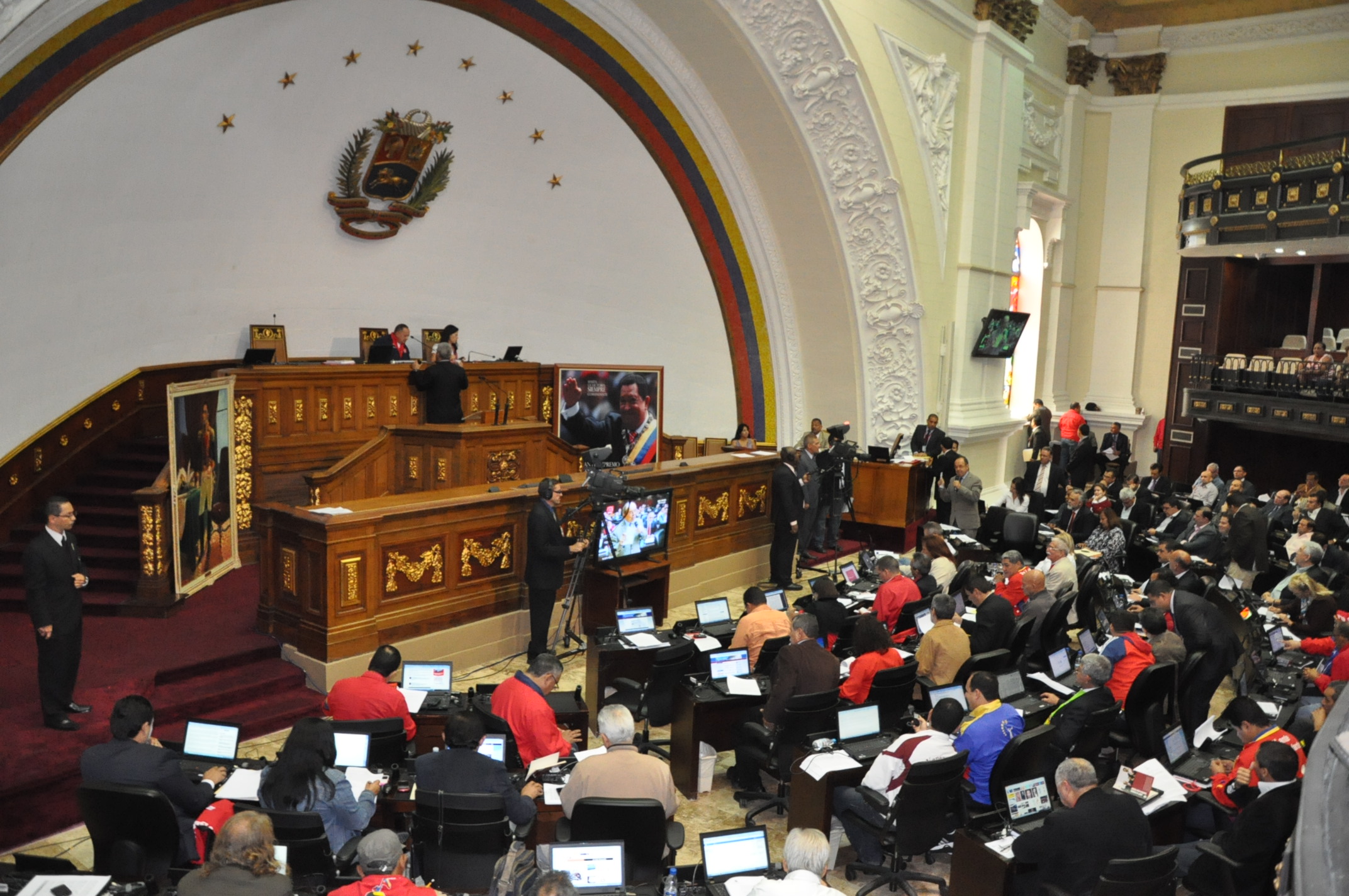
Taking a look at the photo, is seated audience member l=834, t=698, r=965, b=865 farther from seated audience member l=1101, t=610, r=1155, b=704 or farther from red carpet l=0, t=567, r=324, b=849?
red carpet l=0, t=567, r=324, b=849

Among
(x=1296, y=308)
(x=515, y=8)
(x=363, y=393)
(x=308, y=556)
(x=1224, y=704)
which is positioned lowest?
(x=1224, y=704)

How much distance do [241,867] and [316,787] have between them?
809 millimetres

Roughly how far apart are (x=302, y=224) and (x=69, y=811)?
7.49 m

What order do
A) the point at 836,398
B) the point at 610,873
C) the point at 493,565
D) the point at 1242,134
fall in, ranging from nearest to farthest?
the point at 610,873 < the point at 493,565 < the point at 836,398 < the point at 1242,134

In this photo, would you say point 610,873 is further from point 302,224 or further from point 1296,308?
point 1296,308

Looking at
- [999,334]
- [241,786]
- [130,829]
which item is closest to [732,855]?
[241,786]

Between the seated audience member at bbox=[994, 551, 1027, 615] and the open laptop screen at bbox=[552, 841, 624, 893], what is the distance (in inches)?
198

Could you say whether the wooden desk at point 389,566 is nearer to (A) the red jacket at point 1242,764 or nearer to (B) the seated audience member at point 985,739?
(B) the seated audience member at point 985,739

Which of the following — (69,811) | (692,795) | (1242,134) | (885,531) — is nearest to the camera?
(69,811)

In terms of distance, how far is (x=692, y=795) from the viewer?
626 cm

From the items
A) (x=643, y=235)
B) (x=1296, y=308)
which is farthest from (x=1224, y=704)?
(x=1296, y=308)

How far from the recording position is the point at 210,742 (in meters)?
5.05

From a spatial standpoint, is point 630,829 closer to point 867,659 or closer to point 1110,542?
point 867,659

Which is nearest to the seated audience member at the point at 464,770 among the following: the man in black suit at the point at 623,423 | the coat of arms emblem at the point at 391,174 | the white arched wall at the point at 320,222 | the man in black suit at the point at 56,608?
the man in black suit at the point at 56,608
